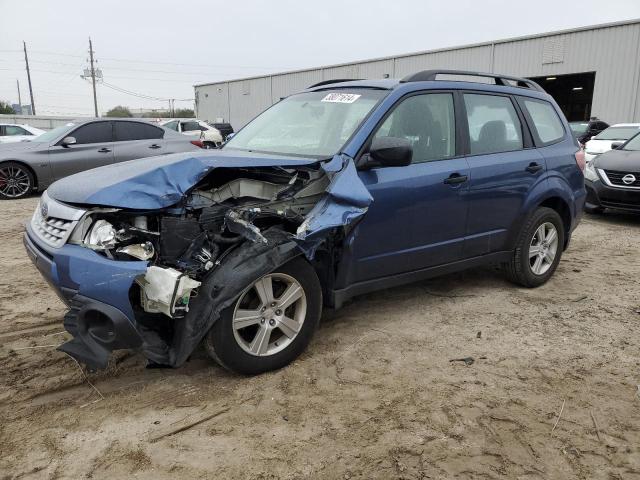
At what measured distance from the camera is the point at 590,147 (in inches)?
493

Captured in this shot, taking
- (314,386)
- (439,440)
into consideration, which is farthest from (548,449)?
(314,386)

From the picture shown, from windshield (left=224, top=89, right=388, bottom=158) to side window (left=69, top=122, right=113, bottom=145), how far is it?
6568mm

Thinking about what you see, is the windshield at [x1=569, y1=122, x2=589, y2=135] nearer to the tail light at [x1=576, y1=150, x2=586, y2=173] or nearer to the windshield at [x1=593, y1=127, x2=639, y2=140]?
the windshield at [x1=593, y1=127, x2=639, y2=140]

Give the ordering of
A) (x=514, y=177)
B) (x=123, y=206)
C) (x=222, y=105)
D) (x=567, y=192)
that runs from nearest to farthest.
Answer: (x=123, y=206), (x=514, y=177), (x=567, y=192), (x=222, y=105)

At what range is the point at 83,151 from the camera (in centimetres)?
980

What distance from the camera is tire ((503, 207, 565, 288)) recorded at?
469 centimetres

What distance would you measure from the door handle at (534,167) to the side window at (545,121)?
34 cm

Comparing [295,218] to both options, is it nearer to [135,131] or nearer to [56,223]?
[56,223]

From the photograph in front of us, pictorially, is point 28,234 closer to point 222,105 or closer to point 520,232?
point 520,232

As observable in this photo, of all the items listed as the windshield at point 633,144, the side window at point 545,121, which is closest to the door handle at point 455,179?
the side window at point 545,121

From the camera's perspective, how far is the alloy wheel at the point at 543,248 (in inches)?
191

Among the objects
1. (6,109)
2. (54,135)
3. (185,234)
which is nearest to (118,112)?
(6,109)

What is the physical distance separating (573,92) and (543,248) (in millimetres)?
29300

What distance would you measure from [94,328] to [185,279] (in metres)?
0.53
